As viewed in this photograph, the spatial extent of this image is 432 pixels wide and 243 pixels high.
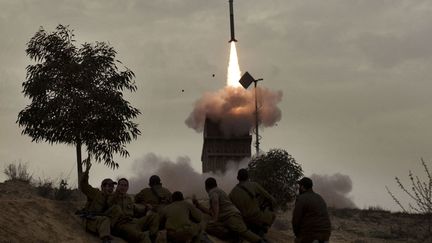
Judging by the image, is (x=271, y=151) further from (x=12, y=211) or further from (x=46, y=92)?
(x=12, y=211)

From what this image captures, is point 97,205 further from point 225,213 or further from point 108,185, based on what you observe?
point 225,213

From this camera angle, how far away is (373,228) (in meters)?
33.8

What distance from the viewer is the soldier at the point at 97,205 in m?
16.2

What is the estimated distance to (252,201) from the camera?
1622 centimetres

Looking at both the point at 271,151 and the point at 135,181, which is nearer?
the point at 271,151

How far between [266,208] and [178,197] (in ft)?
8.45

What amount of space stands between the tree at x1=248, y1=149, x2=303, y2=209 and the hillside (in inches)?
46.0

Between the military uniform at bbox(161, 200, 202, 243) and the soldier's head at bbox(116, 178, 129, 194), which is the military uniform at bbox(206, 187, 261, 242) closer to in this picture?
the military uniform at bbox(161, 200, 202, 243)

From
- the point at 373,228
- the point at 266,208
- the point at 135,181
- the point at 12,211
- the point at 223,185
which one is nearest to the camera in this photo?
the point at 266,208

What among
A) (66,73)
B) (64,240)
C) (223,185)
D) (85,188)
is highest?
(66,73)

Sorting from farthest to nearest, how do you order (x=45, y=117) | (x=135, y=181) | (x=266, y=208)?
(x=135, y=181) → (x=45, y=117) → (x=266, y=208)

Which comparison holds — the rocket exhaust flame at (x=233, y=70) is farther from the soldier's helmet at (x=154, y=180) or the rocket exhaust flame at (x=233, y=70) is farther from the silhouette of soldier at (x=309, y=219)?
the silhouette of soldier at (x=309, y=219)

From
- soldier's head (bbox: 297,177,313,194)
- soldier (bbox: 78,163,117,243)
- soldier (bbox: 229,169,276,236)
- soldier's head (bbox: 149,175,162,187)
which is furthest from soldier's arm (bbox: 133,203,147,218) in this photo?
soldier's head (bbox: 297,177,313,194)

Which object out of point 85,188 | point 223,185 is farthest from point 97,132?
point 85,188
